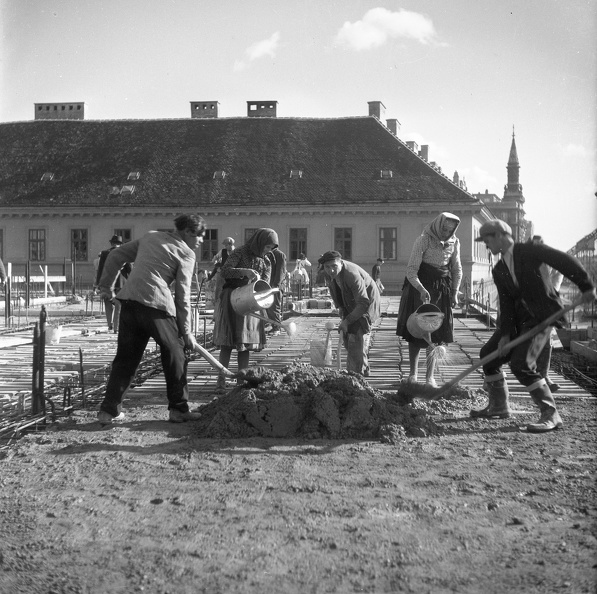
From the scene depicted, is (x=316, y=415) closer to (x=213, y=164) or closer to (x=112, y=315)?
(x=112, y=315)

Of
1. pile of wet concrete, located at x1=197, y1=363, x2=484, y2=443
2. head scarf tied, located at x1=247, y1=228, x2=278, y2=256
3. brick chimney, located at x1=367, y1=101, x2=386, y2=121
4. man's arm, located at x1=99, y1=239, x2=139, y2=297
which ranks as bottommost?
pile of wet concrete, located at x1=197, y1=363, x2=484, y2=443

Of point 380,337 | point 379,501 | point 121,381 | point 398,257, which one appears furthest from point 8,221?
point 379,501

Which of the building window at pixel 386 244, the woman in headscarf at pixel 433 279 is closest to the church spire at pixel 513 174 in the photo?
the building window at pixel 386 244

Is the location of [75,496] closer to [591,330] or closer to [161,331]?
[161,331]

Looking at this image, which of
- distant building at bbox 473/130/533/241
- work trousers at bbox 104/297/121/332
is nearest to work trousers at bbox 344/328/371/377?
work trousers at bbox 104/297/121/332

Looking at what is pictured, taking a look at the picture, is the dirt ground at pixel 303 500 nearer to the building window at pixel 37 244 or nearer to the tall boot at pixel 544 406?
the tall boot at pixel 544 406

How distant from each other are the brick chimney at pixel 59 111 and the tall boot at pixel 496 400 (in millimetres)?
37055

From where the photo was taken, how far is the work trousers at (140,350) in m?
5.64

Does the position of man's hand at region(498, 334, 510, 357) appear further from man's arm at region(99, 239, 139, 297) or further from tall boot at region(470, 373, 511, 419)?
man's arm at region(99, 239, 139, 297)

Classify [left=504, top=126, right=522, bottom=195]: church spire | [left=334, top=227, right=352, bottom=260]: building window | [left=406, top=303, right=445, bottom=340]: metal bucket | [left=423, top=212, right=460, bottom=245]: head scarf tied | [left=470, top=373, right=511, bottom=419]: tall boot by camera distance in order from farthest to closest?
[left=504, top=126, right=522, bottom=195]: church spire < [left=334, top=227, right=352, bottom=260]: building window < [left=423, top=212, right=460, bottom=245]: head scarf tied < [left=406, top=303, right=445, bottom=340]: metal bucket < [left=470, top=373, right=511, bottom=419]: tall boot

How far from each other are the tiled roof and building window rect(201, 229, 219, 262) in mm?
1348

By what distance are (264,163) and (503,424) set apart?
31118 millimetres

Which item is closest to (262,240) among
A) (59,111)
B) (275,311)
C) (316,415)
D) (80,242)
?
(275,311)

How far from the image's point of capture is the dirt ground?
9.77ft
